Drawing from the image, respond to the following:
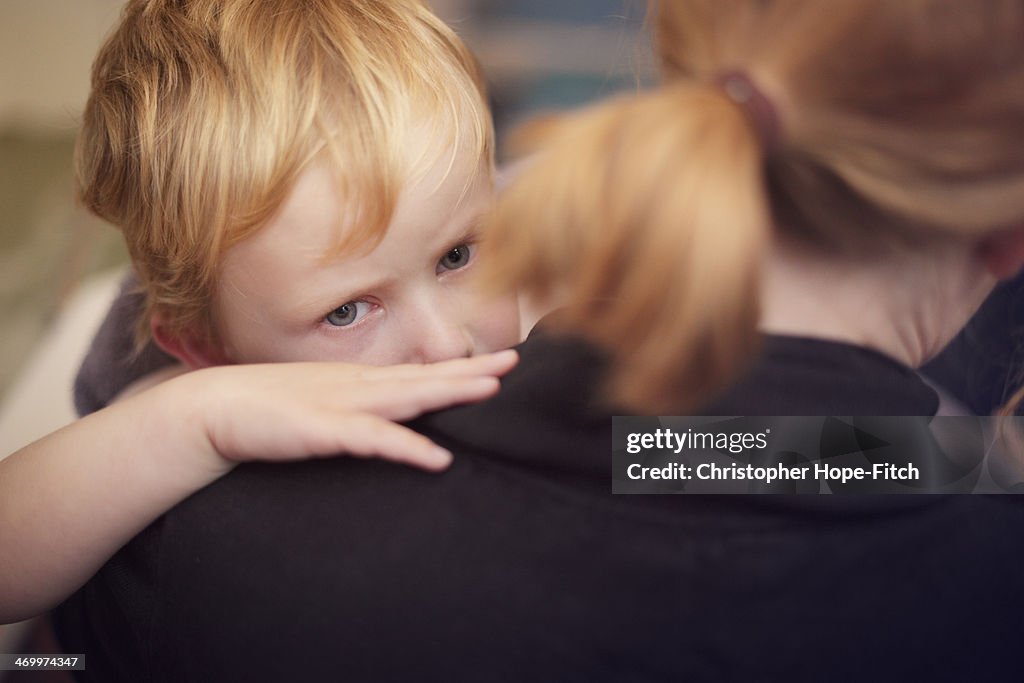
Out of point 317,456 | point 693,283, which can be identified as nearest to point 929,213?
point 693,283

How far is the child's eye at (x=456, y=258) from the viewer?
1.01m

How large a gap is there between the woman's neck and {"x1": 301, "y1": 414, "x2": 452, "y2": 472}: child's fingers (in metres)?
0.25

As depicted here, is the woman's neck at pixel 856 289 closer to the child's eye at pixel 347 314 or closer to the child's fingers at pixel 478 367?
the child's fingers at pixel 478 367

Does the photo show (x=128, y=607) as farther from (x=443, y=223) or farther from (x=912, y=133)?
(x=912, y=133)

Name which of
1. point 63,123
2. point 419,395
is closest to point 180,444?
point 419,395

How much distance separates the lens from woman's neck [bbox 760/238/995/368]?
22.0 inches

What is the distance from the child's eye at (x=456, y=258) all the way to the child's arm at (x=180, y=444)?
12.3 inches

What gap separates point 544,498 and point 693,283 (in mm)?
189

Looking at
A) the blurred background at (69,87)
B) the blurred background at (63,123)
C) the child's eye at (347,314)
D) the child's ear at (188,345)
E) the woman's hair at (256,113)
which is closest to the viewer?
the woman's hair at (256,113)

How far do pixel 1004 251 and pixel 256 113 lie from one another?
702 mm

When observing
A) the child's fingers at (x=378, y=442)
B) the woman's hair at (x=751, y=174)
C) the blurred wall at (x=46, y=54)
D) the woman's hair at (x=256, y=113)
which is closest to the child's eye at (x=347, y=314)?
the woman's hair at (x=256, y=113)

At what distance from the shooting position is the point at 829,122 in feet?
1.65

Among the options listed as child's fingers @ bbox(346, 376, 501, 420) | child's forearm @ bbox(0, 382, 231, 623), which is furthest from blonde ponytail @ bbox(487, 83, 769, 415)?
child's forearm @ bbox(0, 382, 231, 623)

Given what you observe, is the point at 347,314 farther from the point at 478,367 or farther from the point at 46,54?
the point at 46,54
